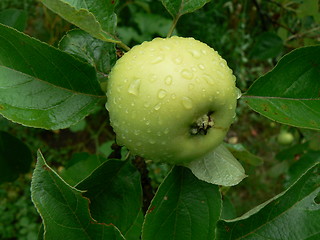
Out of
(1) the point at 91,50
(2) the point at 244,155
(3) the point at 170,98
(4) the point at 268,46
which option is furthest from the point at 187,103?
(4) the point at 268,46

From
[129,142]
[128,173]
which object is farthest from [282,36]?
[129,142]

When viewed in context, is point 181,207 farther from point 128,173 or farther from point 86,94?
point 86,94

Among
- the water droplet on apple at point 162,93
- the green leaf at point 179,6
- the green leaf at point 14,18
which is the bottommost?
the green leaf at point 14,18

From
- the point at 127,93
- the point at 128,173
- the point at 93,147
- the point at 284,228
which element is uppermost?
the point at 127,93

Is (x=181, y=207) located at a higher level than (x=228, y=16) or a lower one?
higher

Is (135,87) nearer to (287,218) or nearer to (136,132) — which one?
(136,132)

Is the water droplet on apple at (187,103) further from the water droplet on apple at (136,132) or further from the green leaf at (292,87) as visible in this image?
the green leaf at (292,87)

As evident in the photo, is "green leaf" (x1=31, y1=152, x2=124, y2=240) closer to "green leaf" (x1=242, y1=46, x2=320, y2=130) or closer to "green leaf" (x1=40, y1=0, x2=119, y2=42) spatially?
"green leaf" (x1=40, y1=0, x2=119, y2=42)

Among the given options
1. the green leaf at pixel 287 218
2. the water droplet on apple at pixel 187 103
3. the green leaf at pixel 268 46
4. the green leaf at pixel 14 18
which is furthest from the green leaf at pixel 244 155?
the green leaf at pixel 268 46
